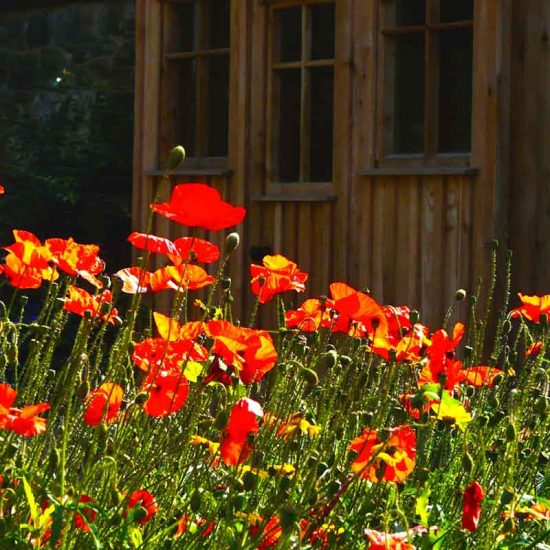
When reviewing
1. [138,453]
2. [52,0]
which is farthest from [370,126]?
[138,453]

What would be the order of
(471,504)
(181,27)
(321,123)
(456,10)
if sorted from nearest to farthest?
1. (471,504)
2. (456,10)
3. (321,123)
4. (181,27)

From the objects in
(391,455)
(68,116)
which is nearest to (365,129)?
(68,116)

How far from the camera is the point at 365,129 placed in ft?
25.7

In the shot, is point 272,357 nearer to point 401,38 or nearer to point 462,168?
point 462,168

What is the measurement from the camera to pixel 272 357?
243cm

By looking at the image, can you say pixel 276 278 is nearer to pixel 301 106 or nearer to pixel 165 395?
pixel 165 395

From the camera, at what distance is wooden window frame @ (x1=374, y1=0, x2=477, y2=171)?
7.53m

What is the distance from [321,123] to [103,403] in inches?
225

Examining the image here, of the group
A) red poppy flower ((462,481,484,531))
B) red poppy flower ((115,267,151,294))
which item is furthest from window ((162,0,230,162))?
red poppy flower ((462,481,484,531))

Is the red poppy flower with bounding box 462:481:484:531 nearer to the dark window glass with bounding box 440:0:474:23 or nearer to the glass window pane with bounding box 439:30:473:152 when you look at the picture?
the glass window pane with bounding box 439:30:473:152

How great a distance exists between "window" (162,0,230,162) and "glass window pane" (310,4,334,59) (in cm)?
61

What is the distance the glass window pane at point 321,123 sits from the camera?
8.14 metres

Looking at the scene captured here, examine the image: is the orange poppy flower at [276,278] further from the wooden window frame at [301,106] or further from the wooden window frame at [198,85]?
the wooden window frame at [198,85]

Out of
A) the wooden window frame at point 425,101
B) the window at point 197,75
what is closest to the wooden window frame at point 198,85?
the window at point 197,75
